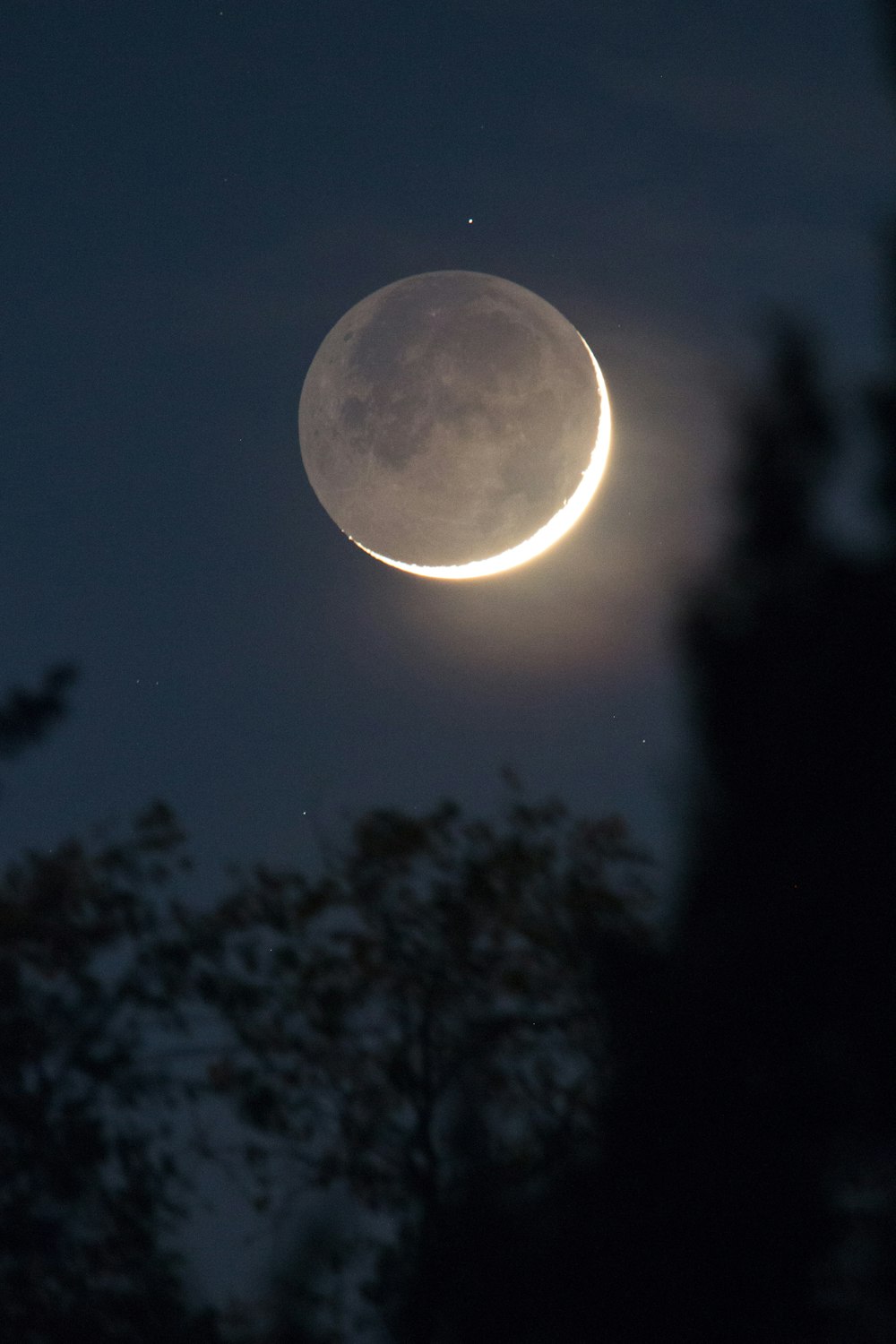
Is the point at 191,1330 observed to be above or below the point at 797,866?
below

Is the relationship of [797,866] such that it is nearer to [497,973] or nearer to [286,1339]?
[497,973]

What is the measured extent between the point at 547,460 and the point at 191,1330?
7943 mm

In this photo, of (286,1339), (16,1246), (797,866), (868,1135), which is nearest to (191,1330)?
(286,1339)

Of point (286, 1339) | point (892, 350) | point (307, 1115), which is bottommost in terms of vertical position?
point (286, 1339)

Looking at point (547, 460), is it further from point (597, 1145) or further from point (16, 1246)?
point (16, 1246)

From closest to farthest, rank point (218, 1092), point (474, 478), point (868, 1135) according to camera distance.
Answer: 1. point (868, 1135)
2. point (474, 478)
3. point (218, 1092)

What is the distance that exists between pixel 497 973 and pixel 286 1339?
360cm

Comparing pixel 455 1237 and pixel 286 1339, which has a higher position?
pixel 455 1237

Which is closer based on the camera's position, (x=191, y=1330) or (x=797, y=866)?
(x=191, y=1330)

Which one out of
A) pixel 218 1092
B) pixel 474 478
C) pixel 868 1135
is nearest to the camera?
pixel 868 1135

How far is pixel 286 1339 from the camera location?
425 inches

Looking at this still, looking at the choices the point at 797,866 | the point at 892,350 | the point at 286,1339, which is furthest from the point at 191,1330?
the point at 892,350

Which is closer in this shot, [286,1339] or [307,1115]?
[286,1339]

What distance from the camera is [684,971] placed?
12.0 meters
